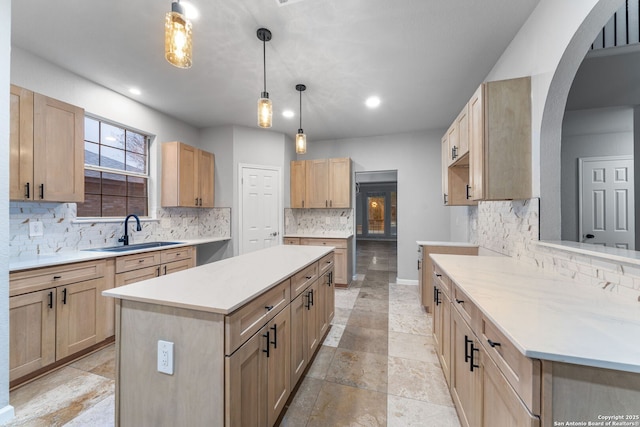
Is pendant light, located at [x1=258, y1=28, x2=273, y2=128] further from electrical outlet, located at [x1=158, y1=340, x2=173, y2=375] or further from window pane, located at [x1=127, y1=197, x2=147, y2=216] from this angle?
window pane, located at [x1=127, y1=197, x2=147, y2=216]

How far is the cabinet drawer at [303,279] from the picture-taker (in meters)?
1.67

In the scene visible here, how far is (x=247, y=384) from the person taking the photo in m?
1.14

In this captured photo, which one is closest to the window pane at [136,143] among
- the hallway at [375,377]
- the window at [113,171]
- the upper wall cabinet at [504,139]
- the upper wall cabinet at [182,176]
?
the window at [113,171]

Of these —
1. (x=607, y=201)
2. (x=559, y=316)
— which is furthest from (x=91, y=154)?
(x=607, y=201)

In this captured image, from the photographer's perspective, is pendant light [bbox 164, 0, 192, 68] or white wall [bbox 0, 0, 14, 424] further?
white wall [bbox 0, 0, 14, 424]

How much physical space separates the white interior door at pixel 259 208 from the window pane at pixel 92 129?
6.21 feet

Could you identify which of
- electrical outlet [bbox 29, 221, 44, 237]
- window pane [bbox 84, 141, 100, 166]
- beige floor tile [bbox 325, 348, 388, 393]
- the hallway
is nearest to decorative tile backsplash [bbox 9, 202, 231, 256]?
electrical outlet [bbox 29, 221, 44, 237]

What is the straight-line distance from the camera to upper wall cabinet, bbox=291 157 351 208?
15.0 feet

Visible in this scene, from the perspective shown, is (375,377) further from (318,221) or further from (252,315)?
(318,221)

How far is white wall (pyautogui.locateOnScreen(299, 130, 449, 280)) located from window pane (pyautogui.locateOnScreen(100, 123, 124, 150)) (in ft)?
12.7

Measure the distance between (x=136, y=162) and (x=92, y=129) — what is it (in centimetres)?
64

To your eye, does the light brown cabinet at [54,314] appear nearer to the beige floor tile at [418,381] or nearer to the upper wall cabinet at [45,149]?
the upper wall cabinet at [45,149]

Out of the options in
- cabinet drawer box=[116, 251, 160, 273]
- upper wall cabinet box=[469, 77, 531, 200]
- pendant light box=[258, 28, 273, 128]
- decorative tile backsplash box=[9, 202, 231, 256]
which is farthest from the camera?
cabinet drawer box=[116, 251, 160, 273]

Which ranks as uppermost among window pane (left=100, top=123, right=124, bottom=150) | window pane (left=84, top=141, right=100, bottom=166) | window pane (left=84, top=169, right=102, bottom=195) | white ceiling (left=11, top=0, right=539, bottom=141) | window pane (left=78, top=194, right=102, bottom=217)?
white ceiling (left=11, top=0, right=539, bottom=141)
